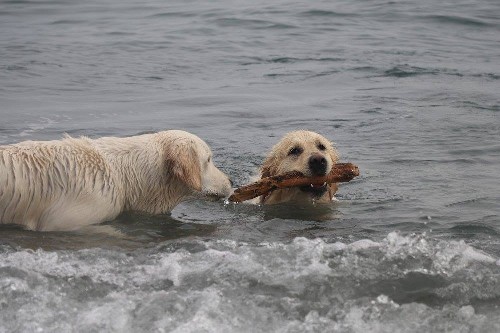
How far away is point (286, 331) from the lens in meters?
5.38

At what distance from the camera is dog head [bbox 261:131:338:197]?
8.04m

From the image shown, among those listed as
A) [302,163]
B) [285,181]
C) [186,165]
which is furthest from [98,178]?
[302,163]

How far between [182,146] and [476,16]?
14710 millimetres

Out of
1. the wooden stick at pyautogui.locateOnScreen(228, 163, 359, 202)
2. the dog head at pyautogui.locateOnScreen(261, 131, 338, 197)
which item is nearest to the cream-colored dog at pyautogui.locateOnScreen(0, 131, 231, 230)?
the wooden stick at pyautogui.locateOnScreen(228, 163, 359, 202)

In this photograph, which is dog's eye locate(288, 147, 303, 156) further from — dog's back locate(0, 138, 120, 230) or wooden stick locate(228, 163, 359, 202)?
dog's back locate(0, 138, 120, 230)

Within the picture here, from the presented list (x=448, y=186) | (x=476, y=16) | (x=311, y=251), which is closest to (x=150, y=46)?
(x=476, y=16)

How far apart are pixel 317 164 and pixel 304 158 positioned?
8.1 inches

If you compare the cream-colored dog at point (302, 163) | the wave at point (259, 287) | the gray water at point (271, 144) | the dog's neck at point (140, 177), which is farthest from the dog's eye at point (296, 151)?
the wave at point (259, 287)

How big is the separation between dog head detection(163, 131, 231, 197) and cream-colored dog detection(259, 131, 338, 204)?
801mm

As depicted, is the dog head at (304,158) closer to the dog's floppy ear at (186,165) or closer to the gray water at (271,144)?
the gray water at (271,144)

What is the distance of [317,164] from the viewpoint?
8.01m

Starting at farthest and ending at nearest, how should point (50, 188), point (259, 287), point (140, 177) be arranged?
point (140, 177) → point (50, 188) → point (259, 287)

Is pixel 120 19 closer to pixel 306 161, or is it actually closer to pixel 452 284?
pixel 306 161

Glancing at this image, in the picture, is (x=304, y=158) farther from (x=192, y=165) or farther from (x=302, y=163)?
(x=192, y=165)
